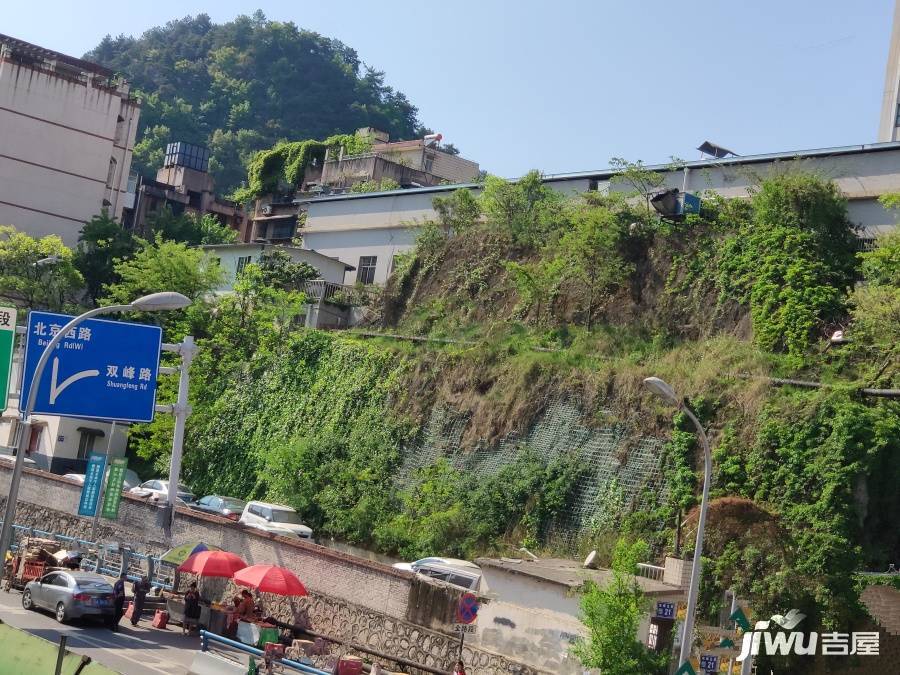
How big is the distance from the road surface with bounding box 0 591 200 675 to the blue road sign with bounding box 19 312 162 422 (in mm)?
4554

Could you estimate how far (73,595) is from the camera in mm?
24359

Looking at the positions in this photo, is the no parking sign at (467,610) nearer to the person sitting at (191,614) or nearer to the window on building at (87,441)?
the person sitting at (191,614)

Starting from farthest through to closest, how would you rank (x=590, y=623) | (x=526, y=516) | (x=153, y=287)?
1. (x=153, y=287)
2. (x=526, y=516)
3. (x=590, y=623)

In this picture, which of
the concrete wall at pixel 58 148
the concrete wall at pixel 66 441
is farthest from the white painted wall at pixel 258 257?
the concrete wall at pixel 58 148

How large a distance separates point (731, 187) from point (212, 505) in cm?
1990

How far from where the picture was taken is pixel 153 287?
1892 inches

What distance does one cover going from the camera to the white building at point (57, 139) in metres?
61.4

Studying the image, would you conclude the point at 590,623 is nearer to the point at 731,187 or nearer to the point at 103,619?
the point at 103,619

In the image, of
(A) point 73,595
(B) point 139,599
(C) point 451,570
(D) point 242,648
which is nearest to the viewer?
(D) point 242,648

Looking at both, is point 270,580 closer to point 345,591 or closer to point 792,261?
point 345,591

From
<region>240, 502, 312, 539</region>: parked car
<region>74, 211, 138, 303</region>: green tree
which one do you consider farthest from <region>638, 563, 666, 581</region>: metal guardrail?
<region>74, 211, 138, 303</region>: green tree

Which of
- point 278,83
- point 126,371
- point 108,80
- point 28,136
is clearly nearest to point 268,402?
point 126,371

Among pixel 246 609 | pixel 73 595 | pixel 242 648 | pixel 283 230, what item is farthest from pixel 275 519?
pixel 283 230

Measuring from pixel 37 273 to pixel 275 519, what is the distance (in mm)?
24634
